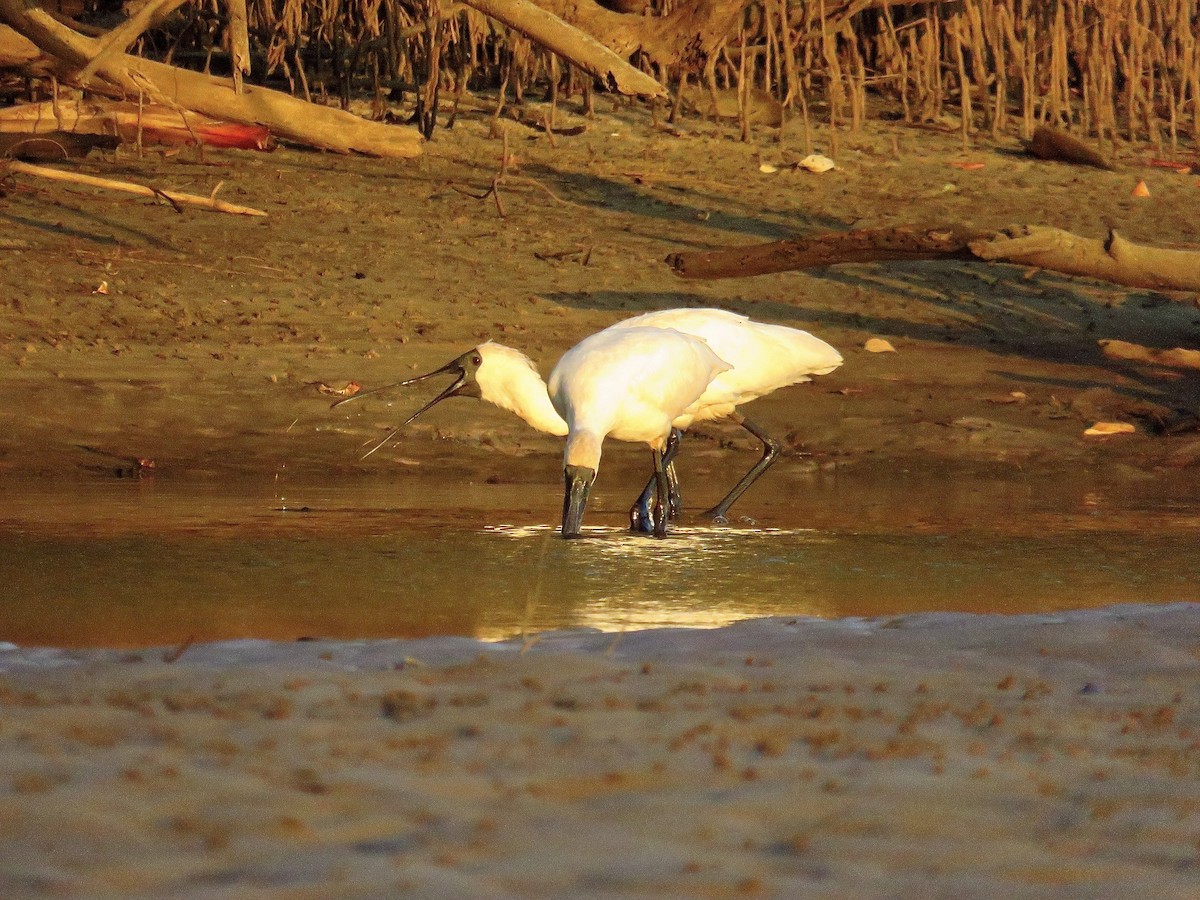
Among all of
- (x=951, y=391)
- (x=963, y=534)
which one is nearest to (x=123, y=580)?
(x=963, y=534)

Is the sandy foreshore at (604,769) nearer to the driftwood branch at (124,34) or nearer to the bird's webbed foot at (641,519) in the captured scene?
the bird's webbed foot at (641,519)

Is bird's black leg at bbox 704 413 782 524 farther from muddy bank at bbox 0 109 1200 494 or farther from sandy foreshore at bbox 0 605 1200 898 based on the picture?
sandy foreshore at bbox 0 605 1200 898

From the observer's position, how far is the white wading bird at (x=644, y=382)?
22.5ft

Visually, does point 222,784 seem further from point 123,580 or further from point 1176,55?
point 1176,55

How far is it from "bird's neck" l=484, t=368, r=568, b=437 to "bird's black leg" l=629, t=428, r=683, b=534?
461 millimetres

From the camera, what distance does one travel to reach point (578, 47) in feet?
36.3

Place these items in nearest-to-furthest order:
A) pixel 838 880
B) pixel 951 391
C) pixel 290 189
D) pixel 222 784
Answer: pixel 838 880 → pixel 222 784 → pixel 951 391 → pixel 290 189

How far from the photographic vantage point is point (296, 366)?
9.57 m

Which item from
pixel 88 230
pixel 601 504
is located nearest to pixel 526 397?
pixel 601 504

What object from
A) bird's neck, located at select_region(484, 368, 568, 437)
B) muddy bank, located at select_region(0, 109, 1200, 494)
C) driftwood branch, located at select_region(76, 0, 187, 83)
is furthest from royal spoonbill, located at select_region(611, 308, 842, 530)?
driftwood branch, located at select_region(76, 0, 187, 83)

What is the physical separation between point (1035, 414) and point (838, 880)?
24.8ft

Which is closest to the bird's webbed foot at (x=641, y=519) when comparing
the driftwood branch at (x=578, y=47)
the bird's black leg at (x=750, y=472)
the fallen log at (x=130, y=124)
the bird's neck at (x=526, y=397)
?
the bird's black leg at (x=750, y=472)

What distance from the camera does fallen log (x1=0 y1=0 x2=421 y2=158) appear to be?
11070 mm

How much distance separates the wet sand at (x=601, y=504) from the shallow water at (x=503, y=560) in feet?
0.81
